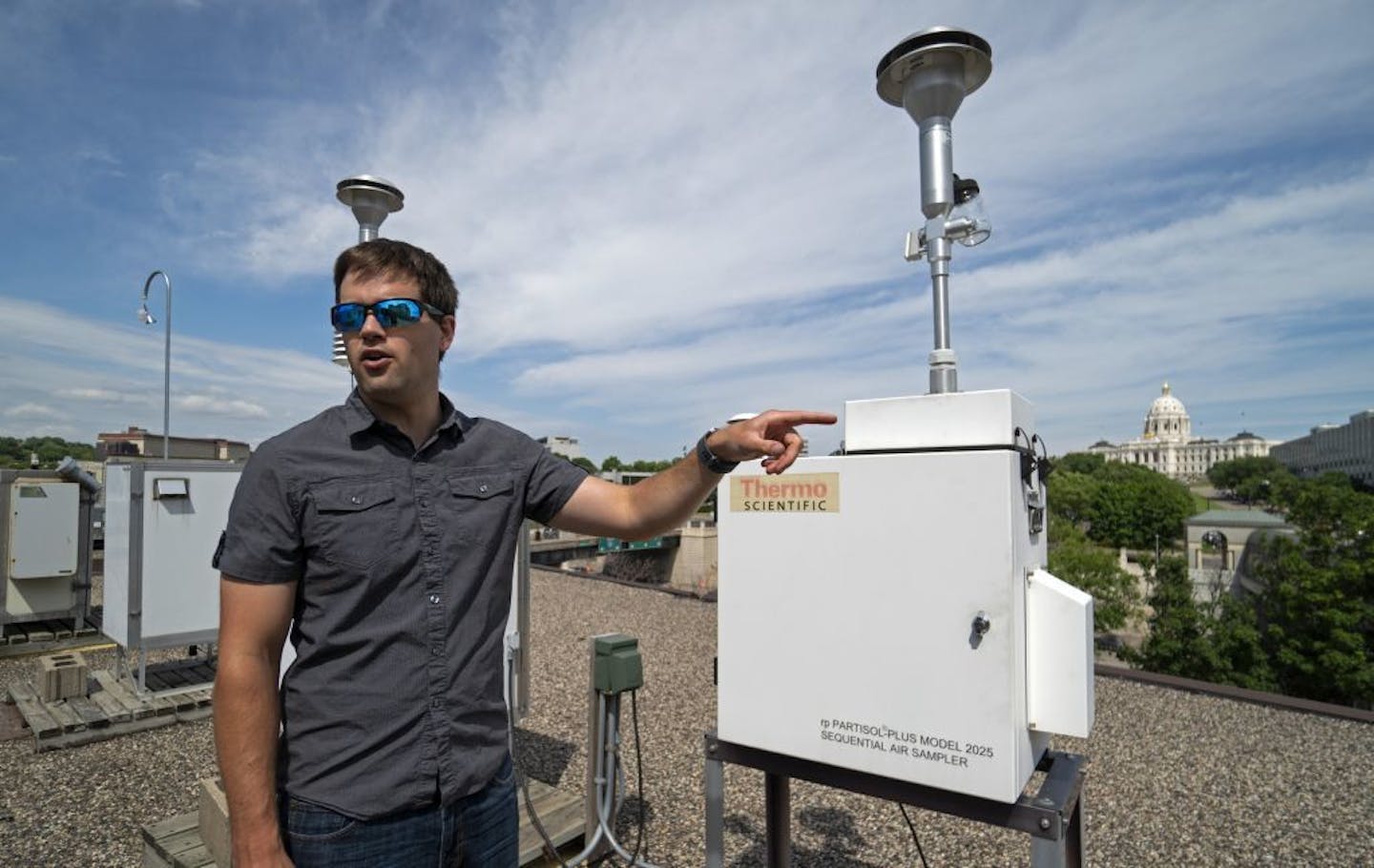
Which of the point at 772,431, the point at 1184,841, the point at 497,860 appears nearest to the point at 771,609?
the point at 772,431

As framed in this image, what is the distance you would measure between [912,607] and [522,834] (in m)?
2.63

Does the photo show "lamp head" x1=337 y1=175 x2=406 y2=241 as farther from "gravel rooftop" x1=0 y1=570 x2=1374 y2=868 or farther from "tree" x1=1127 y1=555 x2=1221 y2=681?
"tree" x1=1127 y1=555 x2=1221 y2=681

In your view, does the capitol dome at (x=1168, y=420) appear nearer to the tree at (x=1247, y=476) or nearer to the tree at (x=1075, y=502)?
the tree at (x=1247, y=476)

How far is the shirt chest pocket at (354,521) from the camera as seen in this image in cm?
152

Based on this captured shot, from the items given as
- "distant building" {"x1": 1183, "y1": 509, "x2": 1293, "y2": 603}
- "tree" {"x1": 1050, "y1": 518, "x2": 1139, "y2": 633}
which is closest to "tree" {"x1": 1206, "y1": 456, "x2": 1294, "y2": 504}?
"distant building" {"x1": 1183, "y1": 509, "x2": 1293, "y2": 603}

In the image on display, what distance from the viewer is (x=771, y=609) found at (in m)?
2.58

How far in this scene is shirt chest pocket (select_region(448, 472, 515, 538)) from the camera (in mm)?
1692

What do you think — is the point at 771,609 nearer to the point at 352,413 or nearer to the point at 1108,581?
the point at 352,413

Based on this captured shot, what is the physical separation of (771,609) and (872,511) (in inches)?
20.5

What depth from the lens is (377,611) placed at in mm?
1557

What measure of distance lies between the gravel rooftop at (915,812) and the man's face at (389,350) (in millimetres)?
3591

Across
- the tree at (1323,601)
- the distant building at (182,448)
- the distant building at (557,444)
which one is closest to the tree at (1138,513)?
the tree at (1323,601)

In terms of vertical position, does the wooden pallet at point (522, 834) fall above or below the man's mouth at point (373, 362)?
below

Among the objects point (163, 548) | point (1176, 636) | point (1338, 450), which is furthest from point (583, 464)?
point (1338, 450)
